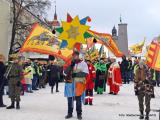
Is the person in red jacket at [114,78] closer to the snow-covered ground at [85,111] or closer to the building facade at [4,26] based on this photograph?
the snow-covered ground at [85,111]

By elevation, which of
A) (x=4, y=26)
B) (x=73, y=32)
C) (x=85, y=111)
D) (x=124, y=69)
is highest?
(x=4, y=26)

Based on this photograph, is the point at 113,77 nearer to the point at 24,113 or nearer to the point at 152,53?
the point at 24,113

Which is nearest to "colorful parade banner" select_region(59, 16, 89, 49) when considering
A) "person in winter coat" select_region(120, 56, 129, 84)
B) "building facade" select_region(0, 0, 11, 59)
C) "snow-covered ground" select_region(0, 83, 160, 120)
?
"snow-covered ground" select_region(0, 83, 160, 120)

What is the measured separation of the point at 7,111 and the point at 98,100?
5.16m

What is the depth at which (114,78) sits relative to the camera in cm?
2253

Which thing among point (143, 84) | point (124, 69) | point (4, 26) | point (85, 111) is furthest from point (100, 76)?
point (4, 26)

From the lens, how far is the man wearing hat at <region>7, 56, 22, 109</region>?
1537 centimetres

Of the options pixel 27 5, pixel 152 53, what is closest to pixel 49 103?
pixel 152 53

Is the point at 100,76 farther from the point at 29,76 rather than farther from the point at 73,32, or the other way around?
the point at 73,32

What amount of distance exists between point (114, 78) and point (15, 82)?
8.04 meters

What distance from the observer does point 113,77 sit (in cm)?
2256

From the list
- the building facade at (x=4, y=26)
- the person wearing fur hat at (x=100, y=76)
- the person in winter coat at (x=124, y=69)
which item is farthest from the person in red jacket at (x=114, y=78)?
the building facade at (x=4, y=26)

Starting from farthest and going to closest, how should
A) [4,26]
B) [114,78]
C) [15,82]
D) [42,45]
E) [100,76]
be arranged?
[4,26], [114,78], [100,76], [42,45], [15,82]

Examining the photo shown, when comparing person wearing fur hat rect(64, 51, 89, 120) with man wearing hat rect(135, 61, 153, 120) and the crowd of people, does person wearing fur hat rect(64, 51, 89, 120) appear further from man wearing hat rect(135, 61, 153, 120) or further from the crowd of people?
man wearing hat rect(135, 61, 153, 120)
